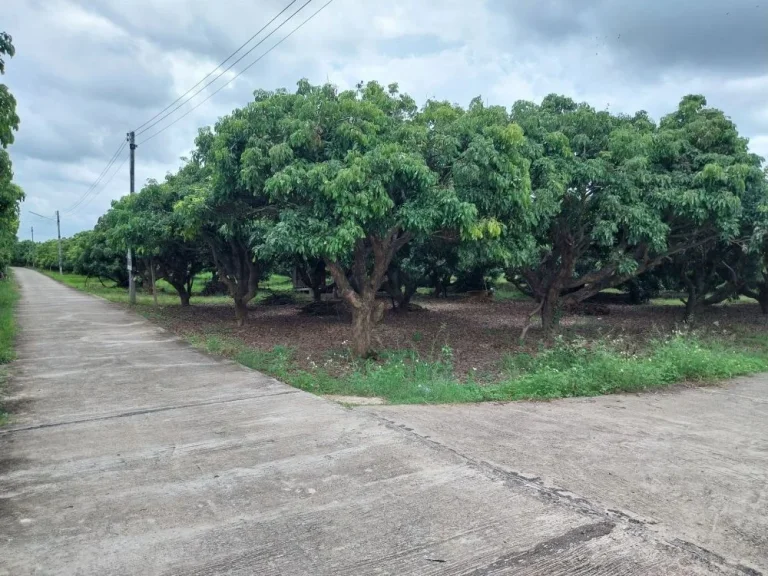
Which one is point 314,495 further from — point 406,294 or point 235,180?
point 406,294

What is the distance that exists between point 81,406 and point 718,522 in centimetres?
605

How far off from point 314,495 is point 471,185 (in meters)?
6.19

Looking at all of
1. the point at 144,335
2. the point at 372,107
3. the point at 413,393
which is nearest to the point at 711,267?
the point at 372,107

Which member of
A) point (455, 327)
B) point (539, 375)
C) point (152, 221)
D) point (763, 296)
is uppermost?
point (152, 221)

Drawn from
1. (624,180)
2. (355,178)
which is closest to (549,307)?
(624,180)

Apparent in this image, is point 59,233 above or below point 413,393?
above

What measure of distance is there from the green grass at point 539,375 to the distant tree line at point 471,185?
1.74 metres

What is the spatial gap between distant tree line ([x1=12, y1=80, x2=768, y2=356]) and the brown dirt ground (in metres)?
1.32

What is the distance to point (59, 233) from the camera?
6669 cm

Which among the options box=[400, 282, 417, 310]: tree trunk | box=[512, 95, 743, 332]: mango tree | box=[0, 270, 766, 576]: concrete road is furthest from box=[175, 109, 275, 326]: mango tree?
box=[400, 282, 417, 310]: tree trunk

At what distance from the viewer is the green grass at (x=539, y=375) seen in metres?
7.16

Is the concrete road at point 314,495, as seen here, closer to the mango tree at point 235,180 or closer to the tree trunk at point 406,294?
the mango tree at point 235,180

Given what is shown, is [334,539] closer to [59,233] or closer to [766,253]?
[766,253]

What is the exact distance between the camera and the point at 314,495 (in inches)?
159
